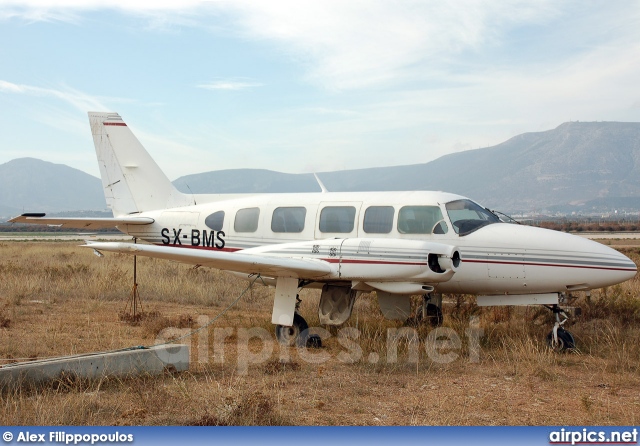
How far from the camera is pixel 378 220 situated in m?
10.3

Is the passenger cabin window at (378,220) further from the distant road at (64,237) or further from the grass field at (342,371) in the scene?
the distant road at (64,237)

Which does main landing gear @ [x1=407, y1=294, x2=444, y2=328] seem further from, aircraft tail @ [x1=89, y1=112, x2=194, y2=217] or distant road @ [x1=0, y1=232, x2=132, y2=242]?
distant road @ [x1=0, y1=232, x2=132, y2=242]

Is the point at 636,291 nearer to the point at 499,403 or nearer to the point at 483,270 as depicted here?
the point at 483,270

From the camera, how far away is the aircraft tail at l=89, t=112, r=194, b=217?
13.2 m

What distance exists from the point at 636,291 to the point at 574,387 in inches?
346

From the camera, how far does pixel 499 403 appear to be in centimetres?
663

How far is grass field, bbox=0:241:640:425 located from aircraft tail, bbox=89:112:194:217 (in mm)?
2338

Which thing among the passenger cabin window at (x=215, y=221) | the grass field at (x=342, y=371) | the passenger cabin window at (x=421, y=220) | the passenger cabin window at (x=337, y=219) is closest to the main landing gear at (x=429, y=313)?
the grass field at (x=342, y=371)

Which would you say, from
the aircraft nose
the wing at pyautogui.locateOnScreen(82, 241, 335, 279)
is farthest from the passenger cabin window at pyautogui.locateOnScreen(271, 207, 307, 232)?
the aircraft nose

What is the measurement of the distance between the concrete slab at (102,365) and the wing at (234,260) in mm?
1674

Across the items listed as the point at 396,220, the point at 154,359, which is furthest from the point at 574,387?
the point at 154,359

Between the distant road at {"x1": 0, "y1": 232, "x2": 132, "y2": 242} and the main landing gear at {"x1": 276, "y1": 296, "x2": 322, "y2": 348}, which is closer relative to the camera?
the main landing gear at {"x1": 276, "y1": 296, "x2": 322, "y2": 348}

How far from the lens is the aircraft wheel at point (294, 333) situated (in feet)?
32.7

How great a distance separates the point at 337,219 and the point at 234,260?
7.28ft
